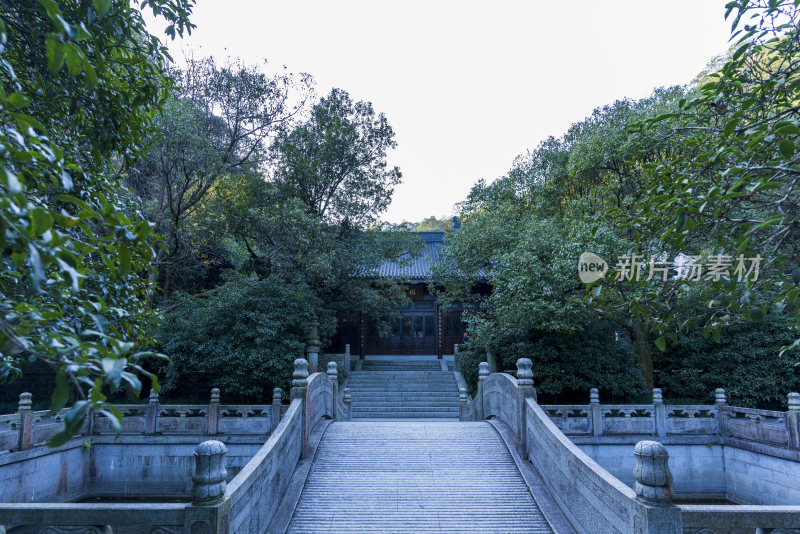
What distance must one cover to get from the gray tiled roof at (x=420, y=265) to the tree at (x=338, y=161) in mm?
3798

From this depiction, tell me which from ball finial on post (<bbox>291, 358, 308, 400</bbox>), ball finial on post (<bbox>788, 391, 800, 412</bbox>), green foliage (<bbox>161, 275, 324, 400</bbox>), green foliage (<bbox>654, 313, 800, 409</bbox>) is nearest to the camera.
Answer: ball finial on post (<bbox>291, 358, 308, 400</bbox>)

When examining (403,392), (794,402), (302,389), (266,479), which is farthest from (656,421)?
(266,479)

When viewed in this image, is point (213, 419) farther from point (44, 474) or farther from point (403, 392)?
point (403, 392)

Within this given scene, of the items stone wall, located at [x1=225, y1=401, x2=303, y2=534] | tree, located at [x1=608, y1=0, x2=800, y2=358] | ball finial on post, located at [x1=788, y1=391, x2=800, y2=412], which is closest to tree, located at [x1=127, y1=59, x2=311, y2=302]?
stone wall, located at [x1=225, y1=401, x2=303, y2=534]

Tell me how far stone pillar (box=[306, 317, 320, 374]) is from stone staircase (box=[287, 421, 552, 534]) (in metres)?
6.24

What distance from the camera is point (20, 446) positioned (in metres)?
8.89

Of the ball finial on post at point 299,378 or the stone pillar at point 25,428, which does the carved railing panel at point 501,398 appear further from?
the stone pillar at point 25,428

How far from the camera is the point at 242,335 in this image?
12609 mm

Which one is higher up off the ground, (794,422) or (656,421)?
(794,422)

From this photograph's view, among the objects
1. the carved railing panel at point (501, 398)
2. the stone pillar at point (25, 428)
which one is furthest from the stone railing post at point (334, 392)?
the stone pillar at point (25, 428)

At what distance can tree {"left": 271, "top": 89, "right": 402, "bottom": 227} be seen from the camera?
14.9 m

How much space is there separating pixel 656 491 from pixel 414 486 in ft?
10.4

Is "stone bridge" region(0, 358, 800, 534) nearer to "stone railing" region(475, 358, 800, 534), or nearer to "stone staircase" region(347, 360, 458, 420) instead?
"stone railing" region(475, 358, 800, 534)

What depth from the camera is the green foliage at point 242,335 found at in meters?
12.5
